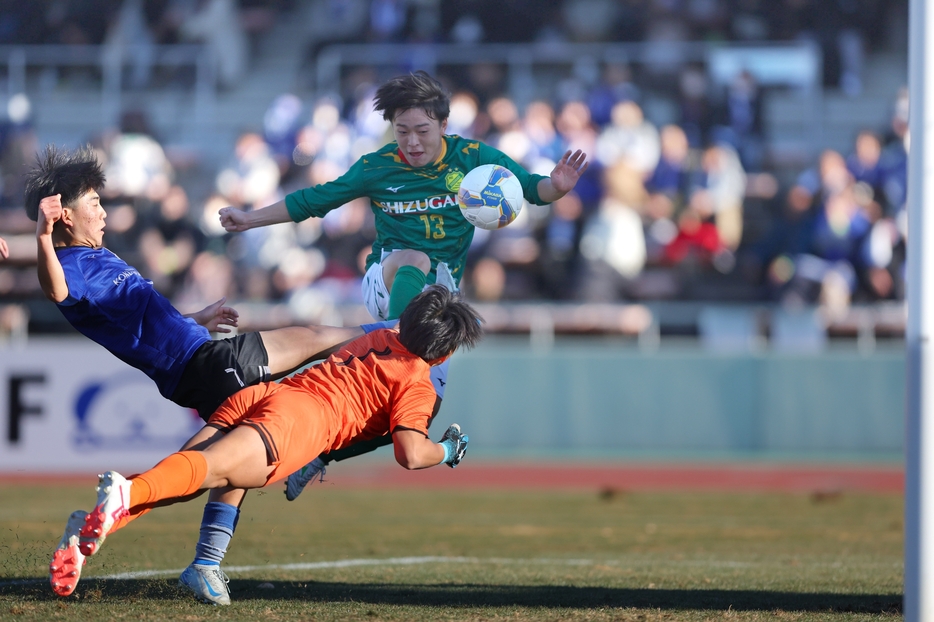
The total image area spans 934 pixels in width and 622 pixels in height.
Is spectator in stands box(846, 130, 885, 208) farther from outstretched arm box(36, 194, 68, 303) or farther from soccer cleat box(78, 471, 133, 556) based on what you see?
soccer cleat box(78, 471, 133, 556)

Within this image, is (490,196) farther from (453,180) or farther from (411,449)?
(411,449)

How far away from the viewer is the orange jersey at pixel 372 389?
5426 millimetres

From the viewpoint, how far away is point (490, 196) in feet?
21.9

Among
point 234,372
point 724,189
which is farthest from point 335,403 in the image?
point 724,189

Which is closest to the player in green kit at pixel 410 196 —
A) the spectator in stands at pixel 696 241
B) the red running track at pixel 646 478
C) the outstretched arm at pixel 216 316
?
the outstretched arm at pixel 216 316

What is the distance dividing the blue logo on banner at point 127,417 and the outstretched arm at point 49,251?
8.25 m

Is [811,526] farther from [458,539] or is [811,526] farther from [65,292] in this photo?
[65,292]

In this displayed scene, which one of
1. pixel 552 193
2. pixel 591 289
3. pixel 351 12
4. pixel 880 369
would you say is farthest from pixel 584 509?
pixel 351 12

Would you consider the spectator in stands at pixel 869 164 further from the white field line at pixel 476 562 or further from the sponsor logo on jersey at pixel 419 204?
the sponsor logo on jersey at pixel 419 204

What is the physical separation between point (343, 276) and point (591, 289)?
3014 millimetres

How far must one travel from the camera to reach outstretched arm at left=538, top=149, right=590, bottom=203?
6.59 m

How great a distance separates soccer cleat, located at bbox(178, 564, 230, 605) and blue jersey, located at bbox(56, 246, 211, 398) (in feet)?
3.01

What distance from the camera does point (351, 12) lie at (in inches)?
756

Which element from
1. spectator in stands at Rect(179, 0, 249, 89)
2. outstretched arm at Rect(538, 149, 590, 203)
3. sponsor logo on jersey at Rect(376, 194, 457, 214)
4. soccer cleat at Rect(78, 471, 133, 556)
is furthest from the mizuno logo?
spectator in stands at Rect(179, 0, 249, 89)
